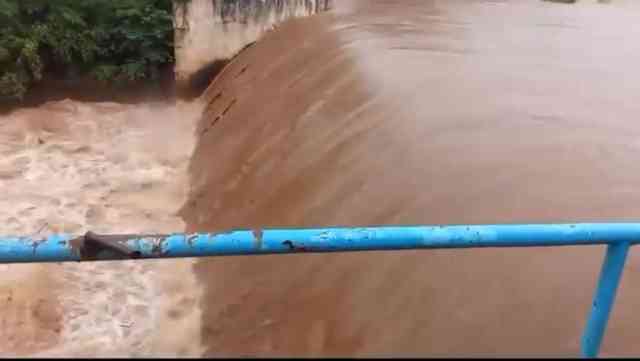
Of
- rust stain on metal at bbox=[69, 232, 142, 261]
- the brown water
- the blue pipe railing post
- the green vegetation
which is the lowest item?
the brown water

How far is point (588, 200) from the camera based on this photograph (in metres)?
4.27

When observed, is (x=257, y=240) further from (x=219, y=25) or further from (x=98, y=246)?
(x=219, y=25)

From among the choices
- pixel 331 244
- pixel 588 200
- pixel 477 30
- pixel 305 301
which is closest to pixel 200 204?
pixel 305 301

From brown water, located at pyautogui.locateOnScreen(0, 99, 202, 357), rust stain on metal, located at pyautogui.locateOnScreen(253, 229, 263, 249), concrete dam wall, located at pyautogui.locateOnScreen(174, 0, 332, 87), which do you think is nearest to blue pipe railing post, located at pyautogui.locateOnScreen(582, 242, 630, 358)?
rust stain on metal, located at pyautogui.locateOnScreen(253, 229, 263, 249)

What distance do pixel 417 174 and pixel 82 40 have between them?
19.1 ft

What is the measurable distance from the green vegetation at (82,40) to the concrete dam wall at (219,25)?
385 millimetres

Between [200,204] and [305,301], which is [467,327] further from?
[200,204]

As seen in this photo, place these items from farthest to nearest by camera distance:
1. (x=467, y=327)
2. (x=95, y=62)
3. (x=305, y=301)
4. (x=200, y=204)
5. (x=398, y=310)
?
(x=95, y=62) → (x=200, y=204) → (x=305, y=301) → (x=398, y=310) → (x=467, y=327)

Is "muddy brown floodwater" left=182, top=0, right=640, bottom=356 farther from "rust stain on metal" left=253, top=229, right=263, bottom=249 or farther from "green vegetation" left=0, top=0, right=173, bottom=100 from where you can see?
"green vegetation" left=0, top=0, right=173, bottom=100

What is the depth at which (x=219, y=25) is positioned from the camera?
9.01 meters

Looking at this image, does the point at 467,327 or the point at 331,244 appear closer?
the point at 331,244

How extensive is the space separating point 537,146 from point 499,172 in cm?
61

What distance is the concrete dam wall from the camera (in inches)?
352

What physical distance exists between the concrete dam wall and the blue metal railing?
7516 mm
